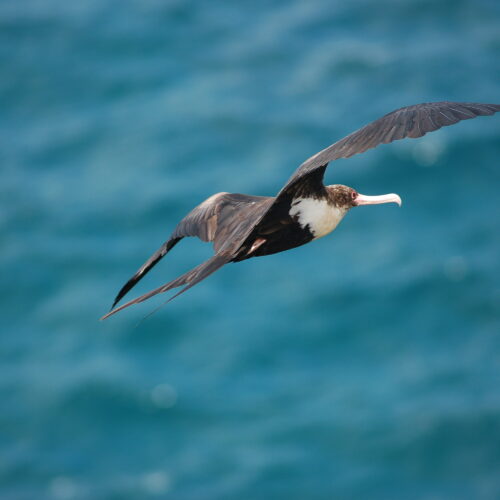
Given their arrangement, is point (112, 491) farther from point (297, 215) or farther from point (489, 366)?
point (297, 215)

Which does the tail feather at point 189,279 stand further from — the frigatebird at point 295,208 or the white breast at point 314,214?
the white breast at point 314,214

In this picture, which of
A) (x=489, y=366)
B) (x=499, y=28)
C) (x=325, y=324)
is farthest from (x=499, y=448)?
(x=499, y=28)

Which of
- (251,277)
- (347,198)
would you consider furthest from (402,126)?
(251,277)

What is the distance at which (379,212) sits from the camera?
108ft

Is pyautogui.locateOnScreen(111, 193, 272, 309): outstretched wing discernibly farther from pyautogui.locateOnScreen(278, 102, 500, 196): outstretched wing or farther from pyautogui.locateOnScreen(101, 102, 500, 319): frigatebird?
pyautogui.locateOnScreen(278, 102, 500, 196): outstretched wing

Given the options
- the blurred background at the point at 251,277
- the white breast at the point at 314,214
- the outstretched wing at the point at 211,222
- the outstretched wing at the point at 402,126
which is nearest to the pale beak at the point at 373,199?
the white breast at the point at 314,214

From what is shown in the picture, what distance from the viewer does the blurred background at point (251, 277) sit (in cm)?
2911

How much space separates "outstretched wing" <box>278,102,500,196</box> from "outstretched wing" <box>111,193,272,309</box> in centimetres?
121

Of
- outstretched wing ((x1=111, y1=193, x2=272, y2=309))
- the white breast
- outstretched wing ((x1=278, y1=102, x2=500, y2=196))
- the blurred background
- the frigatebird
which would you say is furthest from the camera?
the blurred background

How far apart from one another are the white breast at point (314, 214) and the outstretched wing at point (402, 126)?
2.65ft

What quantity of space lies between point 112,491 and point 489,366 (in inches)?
409

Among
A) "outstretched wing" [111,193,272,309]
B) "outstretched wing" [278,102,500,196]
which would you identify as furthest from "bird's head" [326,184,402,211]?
"outstretched wing" [278,102,500,196]

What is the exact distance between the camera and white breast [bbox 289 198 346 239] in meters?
8.21

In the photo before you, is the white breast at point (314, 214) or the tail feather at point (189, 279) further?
the white breast at point (314, 214)
